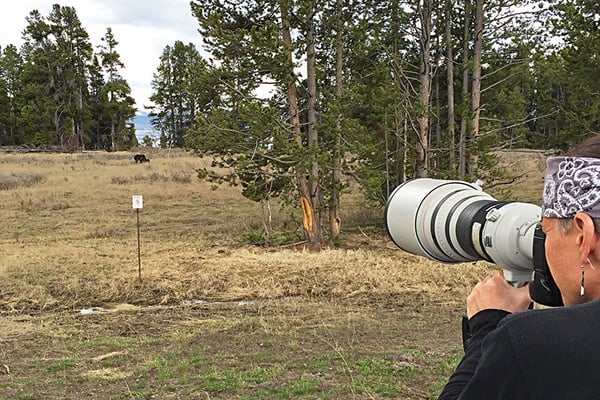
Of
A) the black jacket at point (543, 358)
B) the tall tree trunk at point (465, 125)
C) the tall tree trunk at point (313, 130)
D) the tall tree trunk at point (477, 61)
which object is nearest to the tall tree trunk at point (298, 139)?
the tall tree trunk at point (313, 130)

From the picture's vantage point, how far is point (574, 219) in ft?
3.42

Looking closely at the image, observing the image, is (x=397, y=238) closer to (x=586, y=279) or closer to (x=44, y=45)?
(x=586, y=279)

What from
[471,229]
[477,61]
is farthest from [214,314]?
[477,61]

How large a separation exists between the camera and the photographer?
19cm

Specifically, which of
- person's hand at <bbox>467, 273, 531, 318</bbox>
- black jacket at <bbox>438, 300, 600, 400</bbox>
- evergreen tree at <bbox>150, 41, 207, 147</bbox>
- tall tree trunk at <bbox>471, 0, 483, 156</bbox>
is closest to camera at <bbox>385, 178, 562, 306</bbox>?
person's hand at <bbox>467, 273, 531, 318</bbox>

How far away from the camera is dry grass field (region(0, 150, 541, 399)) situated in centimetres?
557

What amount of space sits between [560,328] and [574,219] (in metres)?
0.22

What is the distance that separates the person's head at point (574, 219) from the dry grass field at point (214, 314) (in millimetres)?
4237

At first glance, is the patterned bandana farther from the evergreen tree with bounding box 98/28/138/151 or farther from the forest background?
the evergreen tree with bounding box 98/28/138/151

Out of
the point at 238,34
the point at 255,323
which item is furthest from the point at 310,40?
the point at 255,323

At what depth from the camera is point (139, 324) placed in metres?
8.18

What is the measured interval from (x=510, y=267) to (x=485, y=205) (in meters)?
0.26

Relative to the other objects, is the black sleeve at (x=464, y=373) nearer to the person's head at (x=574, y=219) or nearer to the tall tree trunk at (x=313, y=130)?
the person's head at (x=574, y=219)

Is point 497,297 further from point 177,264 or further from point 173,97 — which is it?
point 173,97
